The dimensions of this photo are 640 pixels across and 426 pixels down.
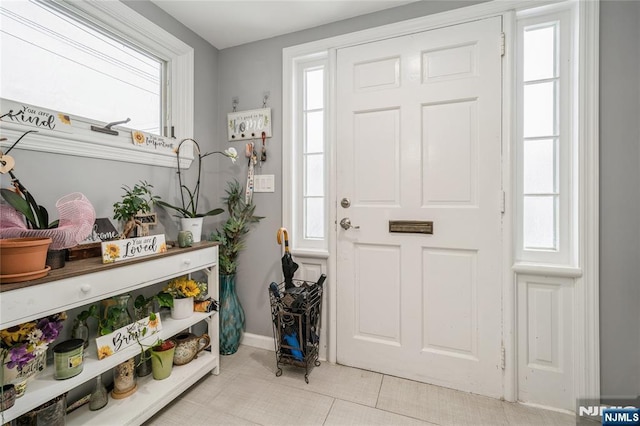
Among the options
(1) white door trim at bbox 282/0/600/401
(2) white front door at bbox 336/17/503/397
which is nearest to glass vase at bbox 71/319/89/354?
(2) white front door at bbox 336/17/503/397

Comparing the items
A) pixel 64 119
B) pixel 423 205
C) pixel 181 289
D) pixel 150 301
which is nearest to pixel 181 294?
pixel 181 289

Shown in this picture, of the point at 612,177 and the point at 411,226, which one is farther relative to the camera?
the point at 411,226

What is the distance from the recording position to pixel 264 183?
2141mm

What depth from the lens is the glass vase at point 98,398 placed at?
4.36 feet

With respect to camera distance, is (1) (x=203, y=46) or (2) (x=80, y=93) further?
(1) (x=203, y=46)

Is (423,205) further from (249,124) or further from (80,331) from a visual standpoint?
(80,331)

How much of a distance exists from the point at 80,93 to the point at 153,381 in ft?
5.36

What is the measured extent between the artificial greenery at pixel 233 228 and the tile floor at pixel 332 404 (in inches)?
29.9

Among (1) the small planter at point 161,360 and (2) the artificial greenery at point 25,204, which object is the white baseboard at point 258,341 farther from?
(2) the artificial greenery at point 25,204

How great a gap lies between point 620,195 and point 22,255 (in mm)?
2658

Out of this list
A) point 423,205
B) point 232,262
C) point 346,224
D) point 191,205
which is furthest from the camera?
point 232,262

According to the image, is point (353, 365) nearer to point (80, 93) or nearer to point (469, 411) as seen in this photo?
point (469, 411)

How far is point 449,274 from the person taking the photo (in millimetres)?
1696

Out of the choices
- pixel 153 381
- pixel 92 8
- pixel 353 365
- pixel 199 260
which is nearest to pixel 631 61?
pixel 353 365
